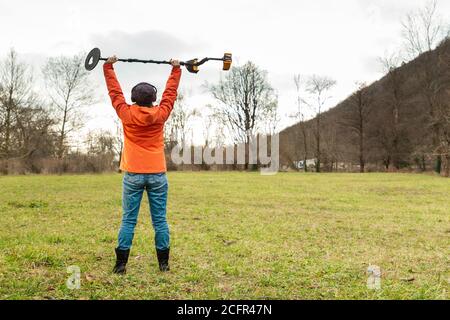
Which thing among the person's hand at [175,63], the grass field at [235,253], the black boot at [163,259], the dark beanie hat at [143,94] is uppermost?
the person's hand at [175,63]

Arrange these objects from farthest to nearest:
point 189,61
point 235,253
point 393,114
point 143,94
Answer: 1. point 393,114
2. point 235,253
3. point 189,61
4. point 143,94

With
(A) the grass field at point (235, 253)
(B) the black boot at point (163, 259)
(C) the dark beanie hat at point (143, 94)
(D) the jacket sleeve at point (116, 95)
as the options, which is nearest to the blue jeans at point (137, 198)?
(B) the black boot at point (163, 259)

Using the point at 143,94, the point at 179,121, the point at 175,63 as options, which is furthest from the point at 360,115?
the point at 143,94

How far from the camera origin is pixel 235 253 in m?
6.31

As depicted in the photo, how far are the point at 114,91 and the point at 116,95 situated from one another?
2.4 inches

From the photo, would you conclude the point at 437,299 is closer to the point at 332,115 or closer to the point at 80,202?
the point at 80,202

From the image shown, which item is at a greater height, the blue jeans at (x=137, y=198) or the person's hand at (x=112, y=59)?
the person's hand at (x=112, y=59)

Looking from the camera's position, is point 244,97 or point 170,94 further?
point 244,97

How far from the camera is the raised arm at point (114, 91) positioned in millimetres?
4742

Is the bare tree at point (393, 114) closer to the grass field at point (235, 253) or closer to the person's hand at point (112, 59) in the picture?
the grass field at point (235, 253)

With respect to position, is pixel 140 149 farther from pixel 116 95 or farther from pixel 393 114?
pixel 393 114

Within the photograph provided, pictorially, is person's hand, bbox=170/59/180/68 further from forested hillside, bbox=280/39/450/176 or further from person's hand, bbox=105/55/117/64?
forested hillside, bbox=280/39/450/176

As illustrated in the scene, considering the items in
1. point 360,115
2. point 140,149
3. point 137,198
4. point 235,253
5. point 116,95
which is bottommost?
point 235,253
